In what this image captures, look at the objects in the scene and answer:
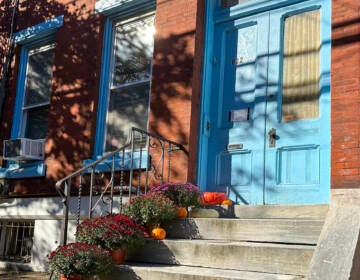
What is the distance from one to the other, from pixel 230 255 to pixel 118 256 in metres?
1.19

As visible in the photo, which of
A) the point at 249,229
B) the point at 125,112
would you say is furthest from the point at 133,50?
the point at 249,229

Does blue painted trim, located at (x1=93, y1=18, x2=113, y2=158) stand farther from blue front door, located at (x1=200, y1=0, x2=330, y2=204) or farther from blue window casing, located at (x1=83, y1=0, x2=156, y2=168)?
blue front door, located at (x1=200, y1=0, x2=330, y2=204)

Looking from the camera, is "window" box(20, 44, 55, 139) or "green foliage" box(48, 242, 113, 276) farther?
"window" box(20, 44, 55, 139)

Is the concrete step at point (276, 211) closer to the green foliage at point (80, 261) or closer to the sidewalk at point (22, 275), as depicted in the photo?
the green foliage at point (80, 261)

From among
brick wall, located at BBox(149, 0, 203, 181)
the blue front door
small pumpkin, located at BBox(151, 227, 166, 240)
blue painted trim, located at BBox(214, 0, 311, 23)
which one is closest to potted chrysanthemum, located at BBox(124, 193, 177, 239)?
small pumpkin, located at BBox(151, 227, 166, 240)

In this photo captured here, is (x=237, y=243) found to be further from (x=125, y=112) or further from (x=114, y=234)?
(x=125, y=112)

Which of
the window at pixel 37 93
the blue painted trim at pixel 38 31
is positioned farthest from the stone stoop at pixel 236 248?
the blue painted trim at pixel 38 31

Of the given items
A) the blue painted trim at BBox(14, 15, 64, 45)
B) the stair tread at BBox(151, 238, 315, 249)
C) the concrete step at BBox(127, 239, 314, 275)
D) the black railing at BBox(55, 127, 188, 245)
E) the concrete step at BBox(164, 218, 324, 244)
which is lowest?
the concrete step at BBox(127, 239, 314, 275)

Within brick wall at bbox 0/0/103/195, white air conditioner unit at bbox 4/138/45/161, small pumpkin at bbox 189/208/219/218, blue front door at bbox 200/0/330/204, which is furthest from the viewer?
white air conditioner unit at bbox 4/138/45/161

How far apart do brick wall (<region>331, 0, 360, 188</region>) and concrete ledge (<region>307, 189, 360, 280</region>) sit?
856mm

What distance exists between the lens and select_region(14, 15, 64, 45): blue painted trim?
8.94 metres

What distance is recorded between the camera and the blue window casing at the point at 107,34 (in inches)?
313

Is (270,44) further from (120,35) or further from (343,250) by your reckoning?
(343,250)

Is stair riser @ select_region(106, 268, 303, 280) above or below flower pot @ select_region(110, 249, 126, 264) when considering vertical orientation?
below
